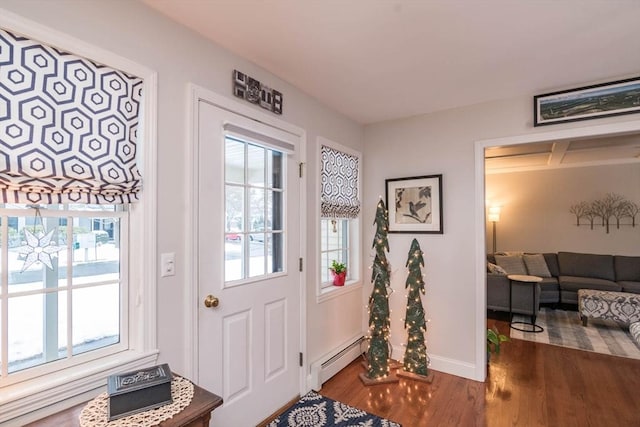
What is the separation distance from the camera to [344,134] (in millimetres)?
3143

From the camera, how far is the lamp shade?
601 cm

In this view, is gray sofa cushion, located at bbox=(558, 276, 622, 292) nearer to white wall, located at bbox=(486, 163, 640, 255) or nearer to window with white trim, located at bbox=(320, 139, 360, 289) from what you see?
white wall, located at bbox=(486, 163, 640, 255)

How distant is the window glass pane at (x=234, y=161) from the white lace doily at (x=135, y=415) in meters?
1.19

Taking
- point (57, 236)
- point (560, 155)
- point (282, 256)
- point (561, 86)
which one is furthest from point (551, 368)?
point (57, 236)

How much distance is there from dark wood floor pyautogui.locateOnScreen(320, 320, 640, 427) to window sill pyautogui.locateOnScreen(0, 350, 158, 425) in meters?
1.70

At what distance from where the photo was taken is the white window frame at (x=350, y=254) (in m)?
2.73

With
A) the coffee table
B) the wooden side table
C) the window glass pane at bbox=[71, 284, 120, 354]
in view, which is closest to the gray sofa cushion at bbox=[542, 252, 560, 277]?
the coffee table

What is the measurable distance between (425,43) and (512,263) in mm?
4546

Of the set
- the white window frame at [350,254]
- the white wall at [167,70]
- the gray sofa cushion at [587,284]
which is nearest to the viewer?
the white wall at [167,70]

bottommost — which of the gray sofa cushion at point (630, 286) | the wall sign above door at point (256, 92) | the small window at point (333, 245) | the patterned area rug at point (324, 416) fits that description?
the patterned area rug at point (324, 416)

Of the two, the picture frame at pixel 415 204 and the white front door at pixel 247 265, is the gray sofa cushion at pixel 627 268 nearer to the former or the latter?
the picture frame at pixel 415 204

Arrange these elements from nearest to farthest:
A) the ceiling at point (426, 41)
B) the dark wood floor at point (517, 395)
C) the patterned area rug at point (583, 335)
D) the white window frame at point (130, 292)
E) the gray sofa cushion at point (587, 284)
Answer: the white window frame at point (130, 292)
the ceiling at point (426, 41)
the dark wood floor at point (517, 395)
the patterned area rug at point (583, 335)
the gray sofa cushion at point (587, 284)

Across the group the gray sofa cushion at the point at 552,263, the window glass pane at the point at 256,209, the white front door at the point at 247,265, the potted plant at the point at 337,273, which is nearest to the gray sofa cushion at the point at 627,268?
the gray sofa cushion at the point at 552,263

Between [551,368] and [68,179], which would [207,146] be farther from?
[551,368]
